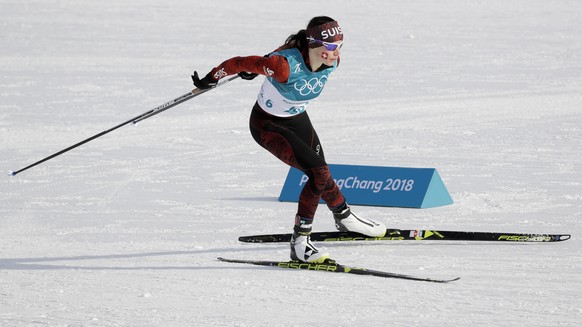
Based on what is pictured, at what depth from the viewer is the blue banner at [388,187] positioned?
7254 mm

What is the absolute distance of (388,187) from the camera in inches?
290

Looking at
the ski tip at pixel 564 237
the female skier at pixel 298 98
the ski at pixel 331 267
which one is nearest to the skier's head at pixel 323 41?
the female skier at pixel 298 98

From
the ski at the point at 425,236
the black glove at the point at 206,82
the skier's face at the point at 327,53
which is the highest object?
the skier's face at the point at 327,53

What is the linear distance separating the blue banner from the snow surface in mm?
111

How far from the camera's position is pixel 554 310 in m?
4.68

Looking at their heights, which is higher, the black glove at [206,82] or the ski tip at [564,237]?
the black glove at [206,82]

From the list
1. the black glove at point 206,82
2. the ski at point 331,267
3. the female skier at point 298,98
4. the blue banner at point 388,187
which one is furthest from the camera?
the blue banner at point 388,187

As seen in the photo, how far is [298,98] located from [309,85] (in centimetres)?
11

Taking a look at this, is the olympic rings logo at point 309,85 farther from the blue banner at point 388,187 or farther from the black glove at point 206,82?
the blue banner at point 388,187

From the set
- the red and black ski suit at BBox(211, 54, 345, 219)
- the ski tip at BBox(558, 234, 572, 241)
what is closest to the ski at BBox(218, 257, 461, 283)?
the red and black ski suit at BBox(211, 54, 345, 219)

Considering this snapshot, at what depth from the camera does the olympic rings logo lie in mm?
5543

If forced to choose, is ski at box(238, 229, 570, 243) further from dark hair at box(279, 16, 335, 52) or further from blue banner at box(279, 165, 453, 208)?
dark hair at box(279, 16, 335, 52)

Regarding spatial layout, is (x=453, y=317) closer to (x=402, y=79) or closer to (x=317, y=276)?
(x=317, y=276)

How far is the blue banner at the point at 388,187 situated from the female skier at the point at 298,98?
142 cm
